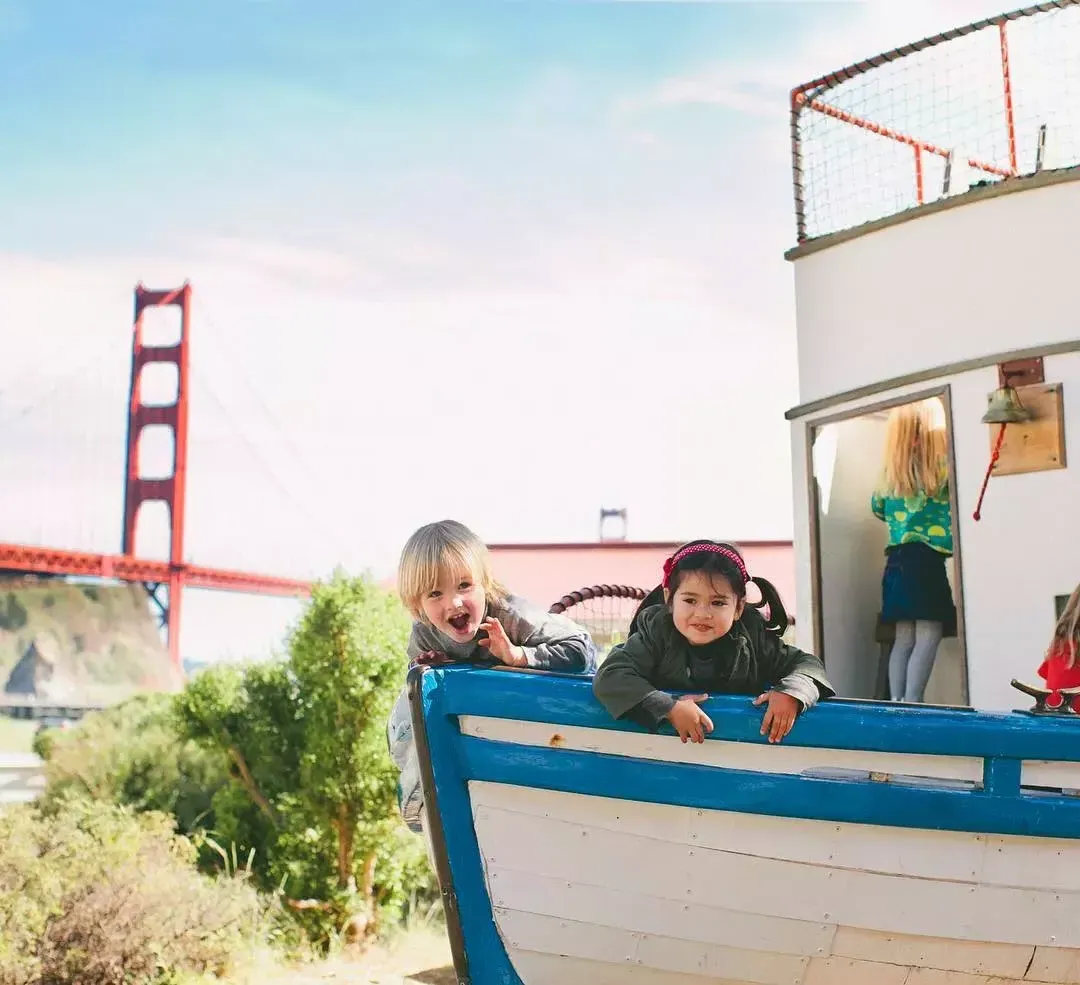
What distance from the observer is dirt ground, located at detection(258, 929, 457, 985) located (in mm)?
8273

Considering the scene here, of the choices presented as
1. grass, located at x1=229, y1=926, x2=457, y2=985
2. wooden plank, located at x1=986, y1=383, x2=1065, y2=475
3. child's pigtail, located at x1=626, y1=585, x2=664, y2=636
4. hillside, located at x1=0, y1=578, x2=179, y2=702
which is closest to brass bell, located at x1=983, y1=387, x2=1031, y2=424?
wooden plank, located at x1=986, y1=383, x2=1065, y2=475

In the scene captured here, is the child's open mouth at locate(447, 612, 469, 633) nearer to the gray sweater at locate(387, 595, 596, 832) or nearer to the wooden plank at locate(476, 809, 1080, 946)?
the gray sweater at locate(387, 595, 596, 832)

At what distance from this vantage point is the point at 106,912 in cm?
661

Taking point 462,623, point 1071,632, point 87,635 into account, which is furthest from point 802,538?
point 87,635

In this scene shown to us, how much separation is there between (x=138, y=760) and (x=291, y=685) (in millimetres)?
3090

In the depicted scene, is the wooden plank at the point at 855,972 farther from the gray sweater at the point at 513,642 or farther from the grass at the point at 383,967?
the grass at the point at 383,967

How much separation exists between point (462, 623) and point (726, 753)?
76cm

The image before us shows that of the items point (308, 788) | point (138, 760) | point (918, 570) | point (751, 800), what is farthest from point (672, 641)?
point (138, 760)

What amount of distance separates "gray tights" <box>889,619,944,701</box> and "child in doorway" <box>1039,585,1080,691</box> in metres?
1.48

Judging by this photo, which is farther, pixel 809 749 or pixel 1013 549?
pixel 1013 549

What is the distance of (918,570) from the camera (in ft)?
18.2

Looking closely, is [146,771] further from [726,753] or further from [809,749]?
[809,749]

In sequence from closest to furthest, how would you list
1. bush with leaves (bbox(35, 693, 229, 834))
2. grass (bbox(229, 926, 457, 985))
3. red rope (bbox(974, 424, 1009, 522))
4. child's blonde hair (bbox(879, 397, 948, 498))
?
1. red rope (bbox(974, 424, 1009, 522))
2. child's blonde hair (bbox(879, 397, 948, 498))
3. grass (bbox(229, 926, 457, 985))
4. bush with leaves (bbox(35, 693, 229, 834))

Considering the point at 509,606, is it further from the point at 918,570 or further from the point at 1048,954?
the point at 918,570
